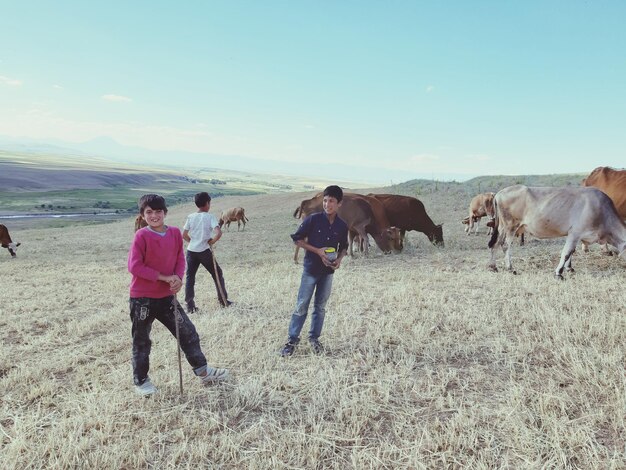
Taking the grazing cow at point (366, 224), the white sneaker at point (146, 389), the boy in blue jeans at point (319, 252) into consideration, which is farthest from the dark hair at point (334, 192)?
the grazing cow at point (366, 224)

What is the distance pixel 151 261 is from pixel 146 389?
130 centimetres

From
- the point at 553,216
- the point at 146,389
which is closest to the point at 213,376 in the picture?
the point at 146,389

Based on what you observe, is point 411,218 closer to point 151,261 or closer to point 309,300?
point 309,300

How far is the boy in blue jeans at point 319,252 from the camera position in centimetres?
516

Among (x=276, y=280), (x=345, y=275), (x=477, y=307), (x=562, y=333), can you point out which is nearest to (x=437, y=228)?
(x=345, y=275)

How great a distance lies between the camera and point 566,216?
900cm

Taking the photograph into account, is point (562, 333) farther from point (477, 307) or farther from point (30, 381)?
point (30, 381)

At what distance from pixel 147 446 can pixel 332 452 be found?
148 cm

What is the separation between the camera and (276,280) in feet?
33.8

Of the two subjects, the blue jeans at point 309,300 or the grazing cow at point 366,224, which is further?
the grazing cow at point 366,224

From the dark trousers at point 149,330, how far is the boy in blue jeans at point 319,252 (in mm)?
1201

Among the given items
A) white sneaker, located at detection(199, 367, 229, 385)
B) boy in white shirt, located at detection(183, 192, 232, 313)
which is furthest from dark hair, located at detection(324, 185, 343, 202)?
boy in white shirt, located at detection(183, 192, 232, 313)

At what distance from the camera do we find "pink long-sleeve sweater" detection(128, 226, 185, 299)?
13.8 ft

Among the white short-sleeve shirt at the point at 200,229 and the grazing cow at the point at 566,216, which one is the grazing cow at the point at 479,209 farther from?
the white short-sleeve shirt at the point at 200,229
